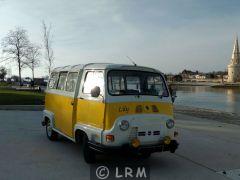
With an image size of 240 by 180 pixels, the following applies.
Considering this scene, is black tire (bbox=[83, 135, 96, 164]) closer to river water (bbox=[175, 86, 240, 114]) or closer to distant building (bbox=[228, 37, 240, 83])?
river water (bbox=[175, 86, 240, 114])

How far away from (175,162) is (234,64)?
163 metres

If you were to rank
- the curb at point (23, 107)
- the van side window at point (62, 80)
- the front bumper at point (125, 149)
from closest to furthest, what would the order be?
the front bumper at point (125, 149)
the van side window at point (62, 80)
the curb at point (23, 107)

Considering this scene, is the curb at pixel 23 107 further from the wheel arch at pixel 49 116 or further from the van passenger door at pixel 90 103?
the van passenger door at pixel 90 103

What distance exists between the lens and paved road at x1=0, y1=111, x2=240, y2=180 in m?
7.26

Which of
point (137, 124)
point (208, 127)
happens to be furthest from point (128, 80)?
point (208, 127)

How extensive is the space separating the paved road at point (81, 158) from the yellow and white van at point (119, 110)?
49 centimetres

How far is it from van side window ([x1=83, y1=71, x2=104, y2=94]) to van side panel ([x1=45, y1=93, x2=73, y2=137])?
2.32 feet

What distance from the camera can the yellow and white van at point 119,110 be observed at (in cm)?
725

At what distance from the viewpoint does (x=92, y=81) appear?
816 centimetres

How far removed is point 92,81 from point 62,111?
1679mm

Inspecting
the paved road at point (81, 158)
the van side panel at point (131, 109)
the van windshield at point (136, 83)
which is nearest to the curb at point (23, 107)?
the paved road at point (81, 158)

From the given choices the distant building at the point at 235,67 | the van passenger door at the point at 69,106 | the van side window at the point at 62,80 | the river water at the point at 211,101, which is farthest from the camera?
the distant building at the point at 235,67

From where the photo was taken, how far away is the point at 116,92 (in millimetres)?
7680

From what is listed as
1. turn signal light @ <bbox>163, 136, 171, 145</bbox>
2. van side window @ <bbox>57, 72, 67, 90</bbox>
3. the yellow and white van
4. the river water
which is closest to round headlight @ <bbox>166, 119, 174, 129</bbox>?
the yellow and white van
